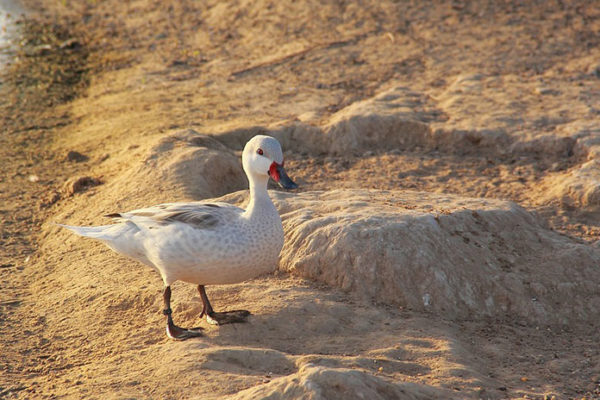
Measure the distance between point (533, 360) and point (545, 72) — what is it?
546 centimetres

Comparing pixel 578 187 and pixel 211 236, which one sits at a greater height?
pixel 211 236

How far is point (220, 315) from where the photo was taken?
4582mm

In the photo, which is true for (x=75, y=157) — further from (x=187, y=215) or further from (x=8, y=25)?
(x=8, y=25)

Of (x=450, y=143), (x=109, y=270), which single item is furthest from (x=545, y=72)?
(x=109, y=270)

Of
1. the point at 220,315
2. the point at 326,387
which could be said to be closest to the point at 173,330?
the point at 220,315

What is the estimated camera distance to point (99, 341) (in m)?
4.69

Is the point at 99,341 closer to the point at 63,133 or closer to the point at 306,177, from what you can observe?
the point at 306,177

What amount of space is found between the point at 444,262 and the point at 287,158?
2955mm

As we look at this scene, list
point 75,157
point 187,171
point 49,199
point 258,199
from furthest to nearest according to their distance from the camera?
point 75,157
point 49,199
point 187,171
point 258,199

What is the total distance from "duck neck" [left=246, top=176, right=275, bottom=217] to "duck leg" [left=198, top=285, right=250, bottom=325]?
613 mm

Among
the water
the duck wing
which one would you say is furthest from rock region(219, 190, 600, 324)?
the water

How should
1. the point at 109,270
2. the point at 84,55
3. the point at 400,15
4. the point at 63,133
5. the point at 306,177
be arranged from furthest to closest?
the point at 84,55 → the point at 400,15 → the point at 63,133 → the point at 306,177 → the point at 109,270

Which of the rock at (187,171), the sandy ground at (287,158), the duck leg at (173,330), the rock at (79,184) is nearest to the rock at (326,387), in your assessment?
the sandy ground at (287,158)

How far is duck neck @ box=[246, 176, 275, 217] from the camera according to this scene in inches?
177
